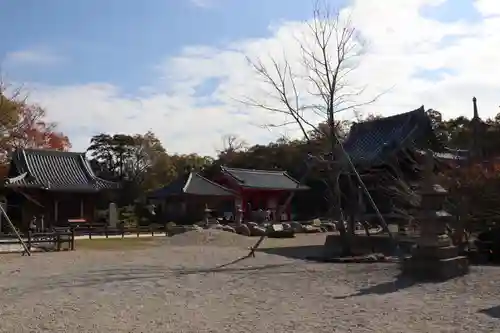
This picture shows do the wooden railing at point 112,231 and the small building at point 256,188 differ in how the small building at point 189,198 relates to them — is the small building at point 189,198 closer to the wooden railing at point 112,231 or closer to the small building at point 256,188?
the small building at point 256,188

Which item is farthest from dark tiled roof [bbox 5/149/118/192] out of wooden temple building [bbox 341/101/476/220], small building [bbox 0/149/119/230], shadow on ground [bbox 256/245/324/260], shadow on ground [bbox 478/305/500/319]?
shadow on ground [bbox 478/305/500/319]

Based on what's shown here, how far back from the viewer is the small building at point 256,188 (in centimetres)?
4066

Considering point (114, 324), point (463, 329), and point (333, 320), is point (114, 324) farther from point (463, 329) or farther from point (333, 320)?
point (463, 329)

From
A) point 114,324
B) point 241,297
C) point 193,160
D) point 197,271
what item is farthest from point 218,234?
point 193,160

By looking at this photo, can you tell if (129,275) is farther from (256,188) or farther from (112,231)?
(256,188)

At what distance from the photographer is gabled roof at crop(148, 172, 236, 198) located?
36878 millimetres

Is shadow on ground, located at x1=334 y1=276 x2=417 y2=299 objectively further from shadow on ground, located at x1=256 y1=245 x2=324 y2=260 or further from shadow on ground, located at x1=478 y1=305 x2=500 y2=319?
shadow on ground, located at x1=256 y1=245 x2=324 y2=260

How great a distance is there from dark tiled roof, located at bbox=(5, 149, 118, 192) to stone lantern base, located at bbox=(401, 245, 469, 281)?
23669 millimetres

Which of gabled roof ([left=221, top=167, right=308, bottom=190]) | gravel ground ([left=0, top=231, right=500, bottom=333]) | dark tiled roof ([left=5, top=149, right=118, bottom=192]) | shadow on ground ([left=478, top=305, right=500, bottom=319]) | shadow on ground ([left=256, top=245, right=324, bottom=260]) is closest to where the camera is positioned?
gravel ground ([left=0, top=231, right=500, bottom=333])

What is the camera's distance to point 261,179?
42500mm

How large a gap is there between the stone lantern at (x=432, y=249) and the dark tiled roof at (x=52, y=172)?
2358 centimetres

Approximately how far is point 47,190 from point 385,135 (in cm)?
1899

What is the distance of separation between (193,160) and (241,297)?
48.6 m

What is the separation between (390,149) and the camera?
2606 cm
